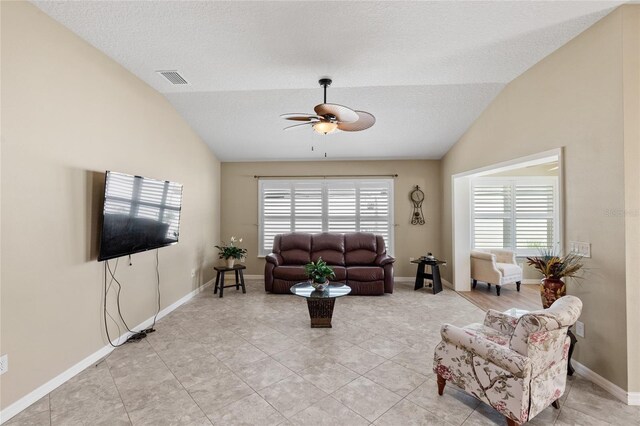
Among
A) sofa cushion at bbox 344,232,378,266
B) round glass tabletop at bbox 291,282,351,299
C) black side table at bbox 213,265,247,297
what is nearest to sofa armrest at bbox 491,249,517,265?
sofa cushion at bbox 344,232,378,266

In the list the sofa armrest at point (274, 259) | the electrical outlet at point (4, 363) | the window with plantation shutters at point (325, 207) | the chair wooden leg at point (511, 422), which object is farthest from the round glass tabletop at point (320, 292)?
the electrical outlet at point (4, 363)

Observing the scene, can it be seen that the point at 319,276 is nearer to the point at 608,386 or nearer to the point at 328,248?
the point at 328,248

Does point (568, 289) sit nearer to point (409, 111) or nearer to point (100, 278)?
point (409, 111)

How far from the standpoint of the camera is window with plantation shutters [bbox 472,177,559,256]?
18.7ft

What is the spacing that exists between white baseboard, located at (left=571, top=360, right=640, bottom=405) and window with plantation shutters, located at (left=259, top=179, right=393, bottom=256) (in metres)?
3.53

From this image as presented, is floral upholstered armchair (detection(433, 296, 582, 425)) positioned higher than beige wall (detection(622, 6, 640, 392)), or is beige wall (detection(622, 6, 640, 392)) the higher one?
beige wall (detection(622, 6, 640, 392))

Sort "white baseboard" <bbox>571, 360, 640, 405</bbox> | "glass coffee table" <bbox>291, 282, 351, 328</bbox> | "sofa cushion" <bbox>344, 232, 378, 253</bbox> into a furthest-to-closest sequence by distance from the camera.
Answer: "sofa cushion" <bbox>344, 232, 378, 253</bbox> → "glass coffee table" <bbox>291, 282, 351, 328</bbox> → "white baseboard" <bbox>571, 360, 640, 405</bbox>

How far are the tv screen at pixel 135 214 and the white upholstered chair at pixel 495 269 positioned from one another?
5089mm

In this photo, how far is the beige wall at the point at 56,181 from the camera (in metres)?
2.01

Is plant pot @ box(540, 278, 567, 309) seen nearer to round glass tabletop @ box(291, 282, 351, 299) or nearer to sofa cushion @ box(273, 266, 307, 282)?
round glass tabletop @ box(291, 282, 351, 299)

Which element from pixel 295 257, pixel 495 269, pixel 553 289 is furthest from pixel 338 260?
pixel 553 289

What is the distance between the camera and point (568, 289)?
2.61 metres

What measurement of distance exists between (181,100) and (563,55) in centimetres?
442

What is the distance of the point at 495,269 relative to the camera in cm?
483
